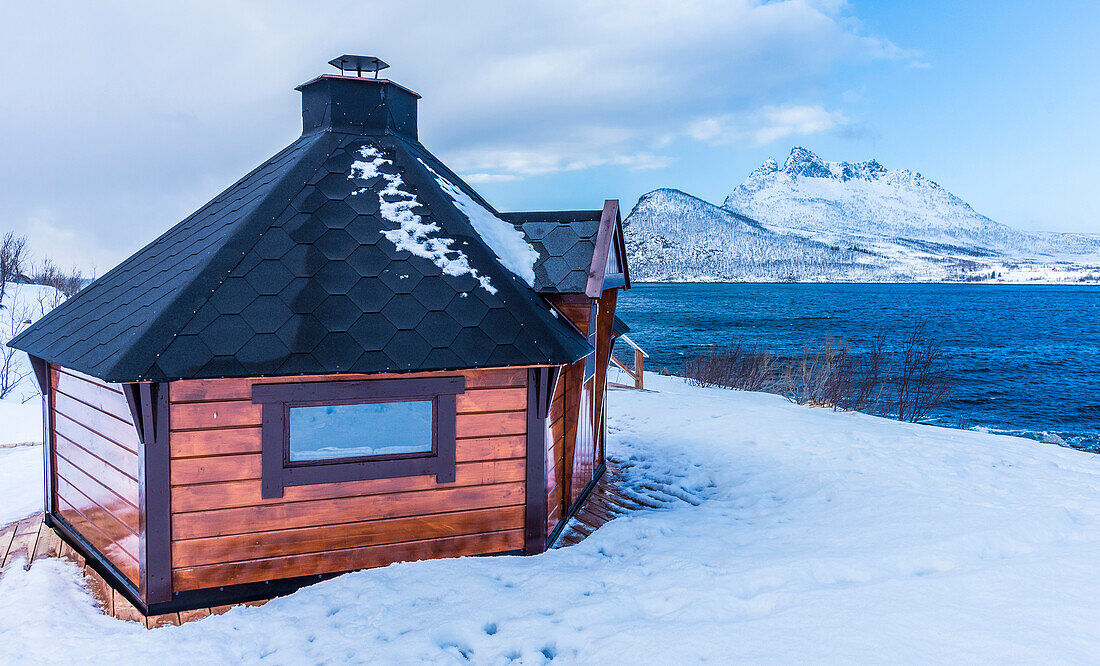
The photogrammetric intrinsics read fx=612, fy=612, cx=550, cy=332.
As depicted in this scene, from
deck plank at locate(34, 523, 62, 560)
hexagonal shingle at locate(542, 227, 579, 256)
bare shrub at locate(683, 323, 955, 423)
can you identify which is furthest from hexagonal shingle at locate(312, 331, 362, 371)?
bare shrub at locate(683, 323, 955, 423)

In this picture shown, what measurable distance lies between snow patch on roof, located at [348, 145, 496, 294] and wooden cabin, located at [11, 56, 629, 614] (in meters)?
0.02

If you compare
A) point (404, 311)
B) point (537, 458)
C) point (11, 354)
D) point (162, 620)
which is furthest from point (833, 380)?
point (11, 354)

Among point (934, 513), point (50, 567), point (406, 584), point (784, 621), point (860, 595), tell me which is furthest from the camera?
point (934, 513)

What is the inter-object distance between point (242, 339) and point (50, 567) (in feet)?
8.97

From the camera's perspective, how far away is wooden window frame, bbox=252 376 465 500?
Answer: 174 inches

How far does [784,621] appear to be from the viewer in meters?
3.83

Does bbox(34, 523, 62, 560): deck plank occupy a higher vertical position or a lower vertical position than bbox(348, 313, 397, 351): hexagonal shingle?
lower

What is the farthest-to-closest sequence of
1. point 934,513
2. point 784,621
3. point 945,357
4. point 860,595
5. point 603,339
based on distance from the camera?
point 945,357 → point 603,339 → point 934,513 → point 860,595 → point 784,621

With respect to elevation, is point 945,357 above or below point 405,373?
below

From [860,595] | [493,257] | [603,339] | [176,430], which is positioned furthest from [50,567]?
[860,595]

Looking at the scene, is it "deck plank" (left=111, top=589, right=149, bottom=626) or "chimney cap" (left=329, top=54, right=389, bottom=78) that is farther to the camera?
"chimney cap" (left=329, top=54, right=389, bottom=78)

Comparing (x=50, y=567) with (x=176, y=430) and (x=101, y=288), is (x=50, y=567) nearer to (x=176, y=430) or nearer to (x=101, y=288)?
(x=176, y=430)

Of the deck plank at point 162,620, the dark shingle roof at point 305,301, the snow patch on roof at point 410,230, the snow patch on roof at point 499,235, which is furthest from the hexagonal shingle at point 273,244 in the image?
the deck plank at point 162,620

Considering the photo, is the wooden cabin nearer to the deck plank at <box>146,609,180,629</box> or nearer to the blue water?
the deck plank at <box>146,609,180,629</box>
